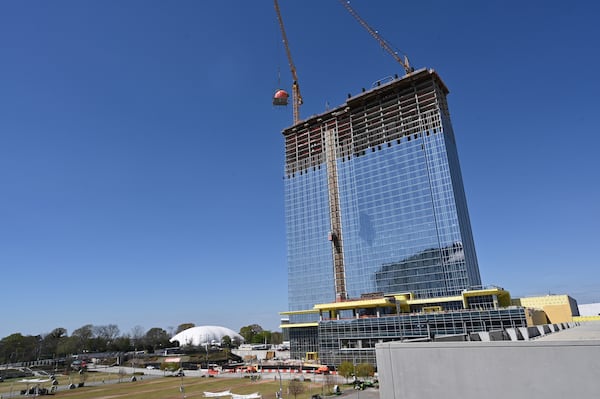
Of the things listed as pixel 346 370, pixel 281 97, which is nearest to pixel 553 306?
pixel 346 370

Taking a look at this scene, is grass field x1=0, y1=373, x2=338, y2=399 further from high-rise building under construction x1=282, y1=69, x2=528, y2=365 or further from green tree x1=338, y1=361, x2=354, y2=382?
high-rise building under construction x1=282, y1=69, x2=528, y2=365

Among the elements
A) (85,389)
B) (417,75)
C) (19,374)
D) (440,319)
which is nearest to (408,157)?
→ (417,75)

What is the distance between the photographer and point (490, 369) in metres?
21.9

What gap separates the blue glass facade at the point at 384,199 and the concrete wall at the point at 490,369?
359 ft

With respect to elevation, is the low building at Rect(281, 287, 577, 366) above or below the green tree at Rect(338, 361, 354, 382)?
above

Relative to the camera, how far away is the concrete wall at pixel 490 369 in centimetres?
1933

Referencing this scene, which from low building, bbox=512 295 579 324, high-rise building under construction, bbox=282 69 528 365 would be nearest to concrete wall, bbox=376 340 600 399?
high-rise building under construction, bbox=282 69 528 365

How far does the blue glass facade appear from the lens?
13175 cm

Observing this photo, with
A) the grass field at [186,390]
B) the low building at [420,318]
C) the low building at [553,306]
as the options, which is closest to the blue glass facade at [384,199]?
the low building at [420,318]

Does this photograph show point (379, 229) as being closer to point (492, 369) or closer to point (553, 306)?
point (553, 306)

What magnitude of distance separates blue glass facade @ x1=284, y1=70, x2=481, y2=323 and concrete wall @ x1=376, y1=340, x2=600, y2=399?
10947cm

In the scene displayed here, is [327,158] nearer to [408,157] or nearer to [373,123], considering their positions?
[373,123]

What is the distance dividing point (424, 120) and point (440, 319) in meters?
80.4

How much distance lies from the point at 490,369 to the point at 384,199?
5039 inches
